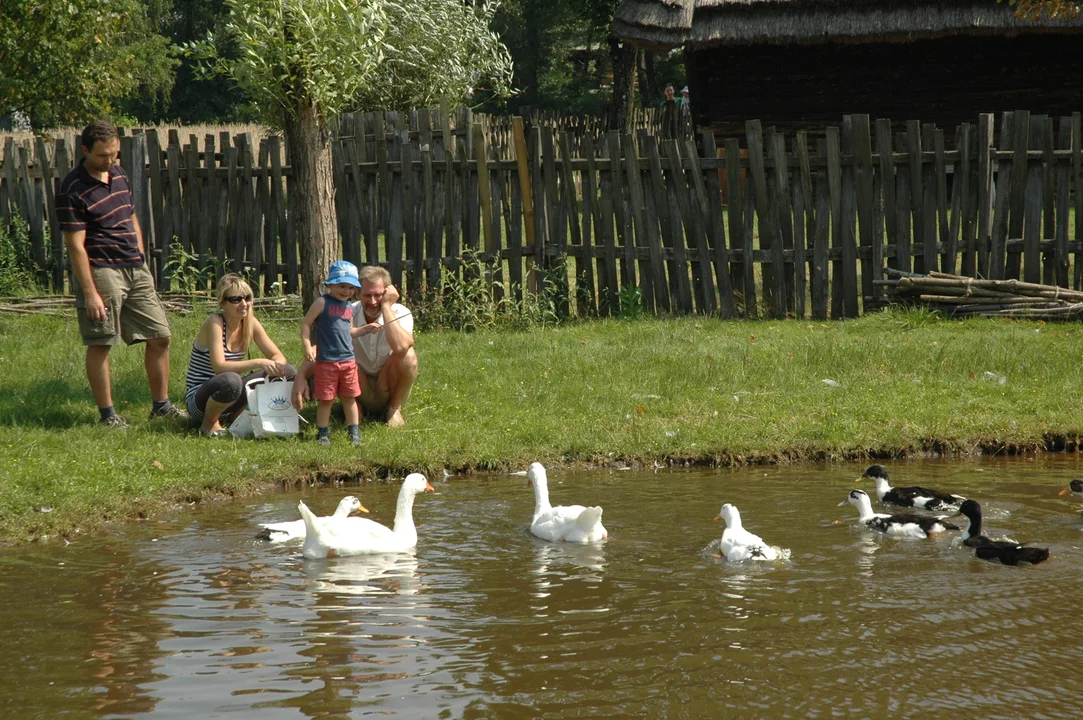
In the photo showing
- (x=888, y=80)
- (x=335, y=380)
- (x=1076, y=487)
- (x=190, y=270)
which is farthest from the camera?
(x=888, y=80)

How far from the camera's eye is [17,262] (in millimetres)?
15273

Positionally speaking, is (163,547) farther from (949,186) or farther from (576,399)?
(949,186)

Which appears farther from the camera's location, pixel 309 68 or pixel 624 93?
pixel 624 93

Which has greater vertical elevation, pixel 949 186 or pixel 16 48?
pixel 16 48

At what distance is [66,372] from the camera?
1057 centimetres

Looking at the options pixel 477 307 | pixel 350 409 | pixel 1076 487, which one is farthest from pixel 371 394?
pixel 1076 487

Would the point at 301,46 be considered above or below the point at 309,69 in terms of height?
above

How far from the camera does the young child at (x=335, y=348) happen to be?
8.66 metres

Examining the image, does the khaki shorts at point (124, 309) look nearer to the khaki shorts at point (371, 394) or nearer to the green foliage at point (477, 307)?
the khaki shorts at point (371, 394)

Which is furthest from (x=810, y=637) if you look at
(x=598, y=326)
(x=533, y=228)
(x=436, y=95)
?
(x=436, y=95)

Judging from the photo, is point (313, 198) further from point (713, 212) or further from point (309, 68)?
point (713, 212)

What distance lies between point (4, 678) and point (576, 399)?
18.4 feet

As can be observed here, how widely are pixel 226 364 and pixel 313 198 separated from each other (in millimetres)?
2785

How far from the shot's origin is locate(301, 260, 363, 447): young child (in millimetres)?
8656
